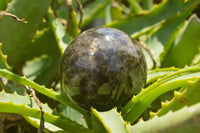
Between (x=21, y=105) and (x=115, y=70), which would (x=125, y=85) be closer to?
(x=115, y=70)

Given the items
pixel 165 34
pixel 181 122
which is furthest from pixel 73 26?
pixel 181 122

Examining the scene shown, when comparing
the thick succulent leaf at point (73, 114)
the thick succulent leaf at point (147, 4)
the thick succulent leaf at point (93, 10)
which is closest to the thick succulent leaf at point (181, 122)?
the thick succulent leaf at point (73, 114)

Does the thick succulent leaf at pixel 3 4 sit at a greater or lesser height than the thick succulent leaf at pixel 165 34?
greater

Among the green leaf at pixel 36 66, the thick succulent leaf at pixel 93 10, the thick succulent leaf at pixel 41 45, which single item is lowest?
the green leaf at pixel 36 66

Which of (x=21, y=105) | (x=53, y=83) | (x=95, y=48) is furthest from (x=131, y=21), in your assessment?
(x=21, y=105)

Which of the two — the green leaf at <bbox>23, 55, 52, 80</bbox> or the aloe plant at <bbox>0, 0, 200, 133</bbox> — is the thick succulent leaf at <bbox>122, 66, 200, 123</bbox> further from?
the green leaf at <bbox>23, 55, 52, 80</bbox>

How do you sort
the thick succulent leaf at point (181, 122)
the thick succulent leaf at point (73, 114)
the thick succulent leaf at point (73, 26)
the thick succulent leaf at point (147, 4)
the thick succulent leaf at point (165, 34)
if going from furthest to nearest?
the thick succulent leaf at point (147, 4) → the thick succulent leaf at point (165, 34) → the thick succulent leaf at point (73, 26) → the thick succulent leaf at point (73, 114) → the thick succulent leaf at point (181, 122)

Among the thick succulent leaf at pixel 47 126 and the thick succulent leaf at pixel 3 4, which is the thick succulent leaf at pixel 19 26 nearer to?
the thick succulent leaf at pixel 3 4
